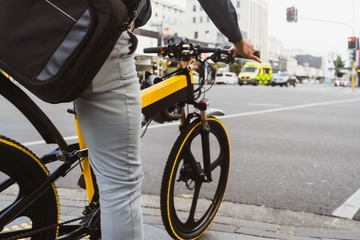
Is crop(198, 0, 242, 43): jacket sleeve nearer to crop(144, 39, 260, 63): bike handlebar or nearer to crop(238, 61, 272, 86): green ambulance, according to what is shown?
crop(144, 39, 260, 63): bike handlebar

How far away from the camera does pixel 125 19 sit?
1.30 meters

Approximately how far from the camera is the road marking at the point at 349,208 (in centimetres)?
317

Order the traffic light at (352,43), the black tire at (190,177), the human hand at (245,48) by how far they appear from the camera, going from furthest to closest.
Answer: the traffic light at (352,43)
the black tire at (190,177)
the human hand at (245,48)

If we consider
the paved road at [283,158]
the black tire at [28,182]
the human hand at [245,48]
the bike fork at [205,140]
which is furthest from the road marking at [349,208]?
the black tire at [28,182]

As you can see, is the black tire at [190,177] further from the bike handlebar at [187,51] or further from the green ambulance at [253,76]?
the green ambulance at [253,76]

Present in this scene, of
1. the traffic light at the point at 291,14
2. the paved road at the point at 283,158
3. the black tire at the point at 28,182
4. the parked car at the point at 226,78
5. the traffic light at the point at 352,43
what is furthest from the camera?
the parked car at the point at 226,78

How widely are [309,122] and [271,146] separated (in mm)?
2893

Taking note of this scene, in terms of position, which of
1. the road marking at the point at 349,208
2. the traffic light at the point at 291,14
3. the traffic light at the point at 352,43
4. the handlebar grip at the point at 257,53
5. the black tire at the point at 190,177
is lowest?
the road marking at the point at 349,208

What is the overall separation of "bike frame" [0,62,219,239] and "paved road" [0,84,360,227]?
138cm

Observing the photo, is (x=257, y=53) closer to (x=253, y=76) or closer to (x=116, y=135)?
(x=116, y=135)

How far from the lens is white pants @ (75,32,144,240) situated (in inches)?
54.2

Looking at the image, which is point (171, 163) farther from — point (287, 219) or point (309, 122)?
point (309, 122)

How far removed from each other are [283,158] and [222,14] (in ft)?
12.6

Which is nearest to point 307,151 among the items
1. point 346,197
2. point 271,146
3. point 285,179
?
point 271,146
